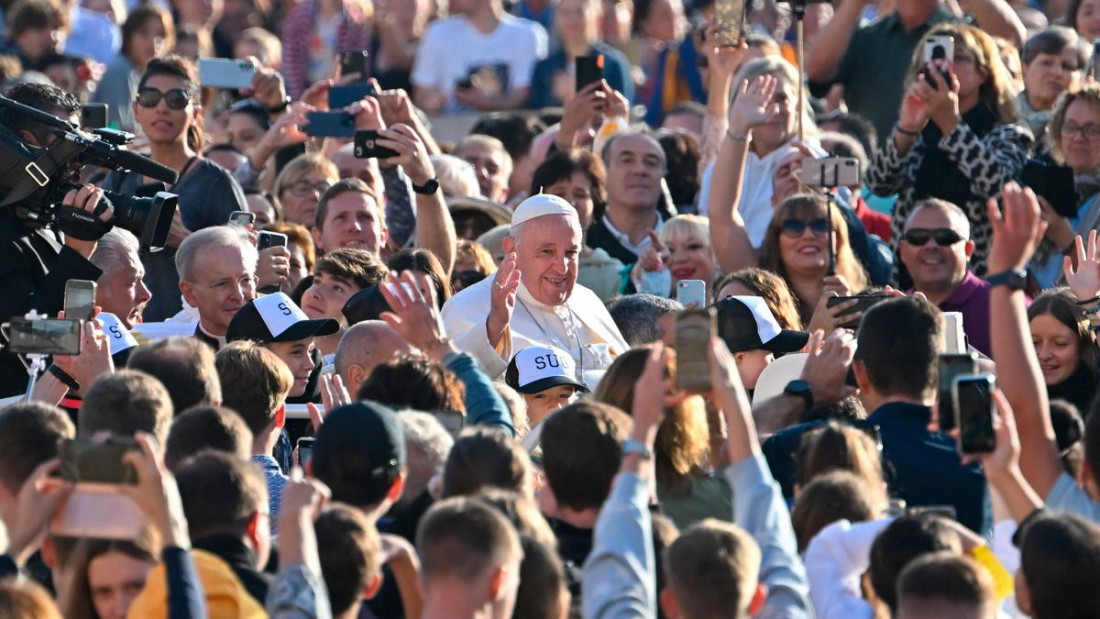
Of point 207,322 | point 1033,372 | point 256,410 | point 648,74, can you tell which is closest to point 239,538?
point 256,410

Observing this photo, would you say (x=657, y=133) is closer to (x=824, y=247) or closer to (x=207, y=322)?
(x=824, y=247)

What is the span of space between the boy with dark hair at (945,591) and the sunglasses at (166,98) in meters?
5.72

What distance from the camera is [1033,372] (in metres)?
5.18

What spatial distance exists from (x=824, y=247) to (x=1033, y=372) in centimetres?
325

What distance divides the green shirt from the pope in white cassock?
3.29 metres

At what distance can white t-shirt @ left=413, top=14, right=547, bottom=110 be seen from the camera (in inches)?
536

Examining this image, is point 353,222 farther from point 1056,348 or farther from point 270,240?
point 1056,348

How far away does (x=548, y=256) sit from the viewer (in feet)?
26.3

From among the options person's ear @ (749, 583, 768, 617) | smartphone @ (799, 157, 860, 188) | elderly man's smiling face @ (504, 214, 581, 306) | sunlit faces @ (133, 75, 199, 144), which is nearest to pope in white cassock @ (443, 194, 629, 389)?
elderly man's smiling face @ (504, 214, 581, 306)

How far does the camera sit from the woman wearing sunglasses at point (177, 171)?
29.1 feet

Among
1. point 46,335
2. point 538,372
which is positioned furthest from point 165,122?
point 46,335

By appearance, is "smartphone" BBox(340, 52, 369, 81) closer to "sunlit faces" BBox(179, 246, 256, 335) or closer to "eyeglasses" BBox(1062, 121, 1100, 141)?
"sunlit faces" BBox(179, 246, 256, 335)

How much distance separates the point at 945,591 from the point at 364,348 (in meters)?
2.89

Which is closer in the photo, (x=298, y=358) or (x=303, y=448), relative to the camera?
(x=303, y=448)
